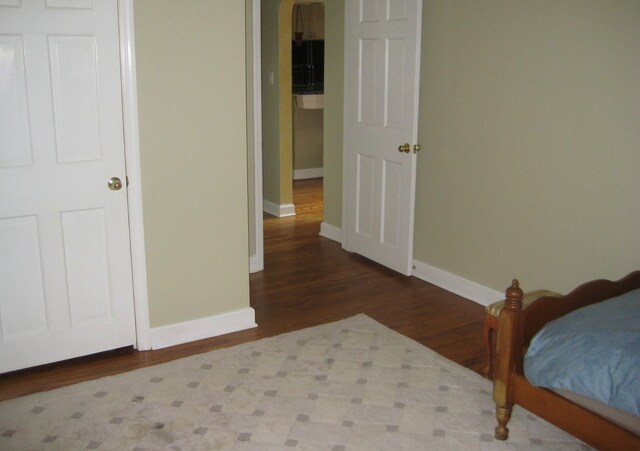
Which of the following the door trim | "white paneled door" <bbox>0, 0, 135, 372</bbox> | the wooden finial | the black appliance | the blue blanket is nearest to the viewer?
the blue blanket

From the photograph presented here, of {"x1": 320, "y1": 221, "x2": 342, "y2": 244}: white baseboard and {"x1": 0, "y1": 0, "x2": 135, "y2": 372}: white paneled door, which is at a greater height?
{"x1": 0, "y1": 0, "x2": 135, "y2": 372}: white paneled door

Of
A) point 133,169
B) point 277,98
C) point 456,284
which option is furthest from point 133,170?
point 277,98

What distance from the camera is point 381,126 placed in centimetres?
471

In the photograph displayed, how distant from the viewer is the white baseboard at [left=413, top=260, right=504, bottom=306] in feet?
13.6

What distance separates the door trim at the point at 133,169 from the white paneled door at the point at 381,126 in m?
1.91

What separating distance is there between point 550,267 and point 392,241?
4.33ft

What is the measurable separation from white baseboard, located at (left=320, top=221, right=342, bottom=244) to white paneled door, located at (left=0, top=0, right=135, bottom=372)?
2444 mm

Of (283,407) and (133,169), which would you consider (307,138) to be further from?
(283,407)

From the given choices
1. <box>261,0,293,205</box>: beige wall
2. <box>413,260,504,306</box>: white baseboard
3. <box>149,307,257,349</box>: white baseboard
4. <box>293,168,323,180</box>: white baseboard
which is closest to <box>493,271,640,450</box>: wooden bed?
<box>413,260,504,306</box>: white baseboard

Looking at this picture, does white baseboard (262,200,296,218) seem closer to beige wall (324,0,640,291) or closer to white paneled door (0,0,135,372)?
beige wall (324,0,640,291)

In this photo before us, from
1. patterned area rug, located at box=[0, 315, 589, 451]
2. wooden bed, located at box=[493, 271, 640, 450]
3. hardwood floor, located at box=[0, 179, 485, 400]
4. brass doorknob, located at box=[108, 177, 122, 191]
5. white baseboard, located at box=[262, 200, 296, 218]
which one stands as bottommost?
patterned area rug, located at box=[0, 315, 589, 451]

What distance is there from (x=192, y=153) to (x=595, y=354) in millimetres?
2153

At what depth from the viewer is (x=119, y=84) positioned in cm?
321

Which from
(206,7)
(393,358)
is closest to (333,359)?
(393,358)
